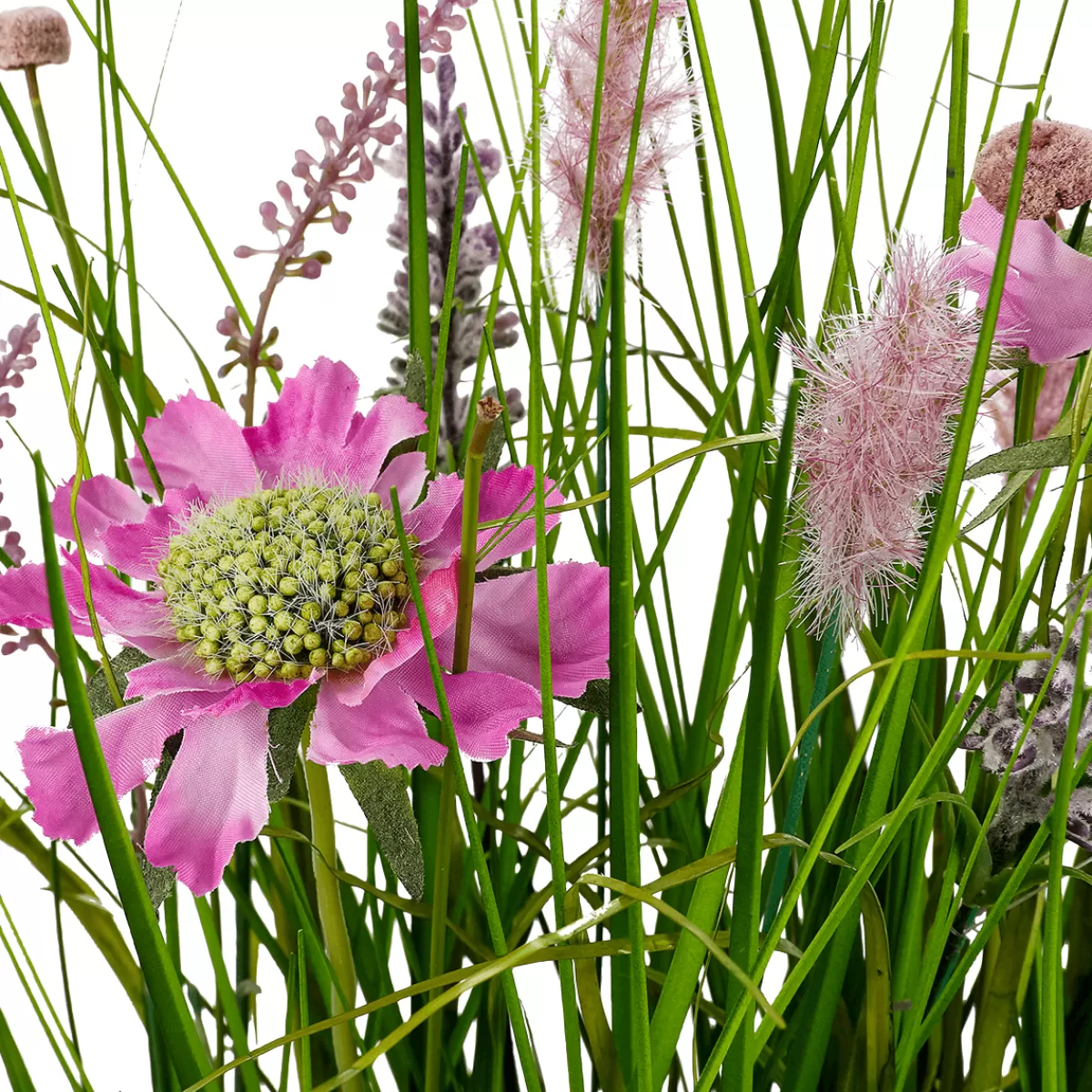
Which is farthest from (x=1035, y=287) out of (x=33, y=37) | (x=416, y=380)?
(x=33, y=37)

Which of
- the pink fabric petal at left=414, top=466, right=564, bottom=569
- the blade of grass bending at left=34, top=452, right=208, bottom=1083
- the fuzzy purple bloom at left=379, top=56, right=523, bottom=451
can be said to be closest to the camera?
the blade of grass bending at left=34, top=452, right=208, bottom=1083

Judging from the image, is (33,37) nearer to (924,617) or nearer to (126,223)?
(126,223)

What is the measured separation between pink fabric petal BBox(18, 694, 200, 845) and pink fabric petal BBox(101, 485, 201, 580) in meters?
0.05

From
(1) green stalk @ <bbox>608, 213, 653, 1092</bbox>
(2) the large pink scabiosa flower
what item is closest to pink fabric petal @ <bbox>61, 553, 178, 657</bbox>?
(2) the large pink scabiosa flower

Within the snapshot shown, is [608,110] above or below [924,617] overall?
above

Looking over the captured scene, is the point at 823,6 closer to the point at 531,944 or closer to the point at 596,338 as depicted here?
the point at 596,338

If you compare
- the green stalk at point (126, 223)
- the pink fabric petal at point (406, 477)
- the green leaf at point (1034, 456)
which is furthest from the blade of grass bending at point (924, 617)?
the green stalk at point (126, 223)

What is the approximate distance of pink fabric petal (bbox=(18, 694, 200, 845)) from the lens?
0.23 meters

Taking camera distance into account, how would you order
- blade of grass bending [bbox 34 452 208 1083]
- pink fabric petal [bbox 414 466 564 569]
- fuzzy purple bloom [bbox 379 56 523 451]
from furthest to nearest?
fuzzy purple bloom [bbox 379 56 523 451] → pink fabric petal [bbox 414 466 564 569] → blade of grass bending [bbox 34 452 208 1083]

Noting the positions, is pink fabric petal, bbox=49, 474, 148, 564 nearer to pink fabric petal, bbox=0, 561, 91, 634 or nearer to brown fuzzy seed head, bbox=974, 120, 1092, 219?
pink fabric petal, bbox=0, 561, 91, 634

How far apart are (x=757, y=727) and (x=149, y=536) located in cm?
16

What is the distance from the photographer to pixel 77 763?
0.24m

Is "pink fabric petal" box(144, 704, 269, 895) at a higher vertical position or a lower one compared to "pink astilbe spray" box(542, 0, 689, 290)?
lower

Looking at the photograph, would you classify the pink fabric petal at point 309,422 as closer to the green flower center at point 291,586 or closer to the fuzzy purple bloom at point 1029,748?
the green flower center at point 291,586
